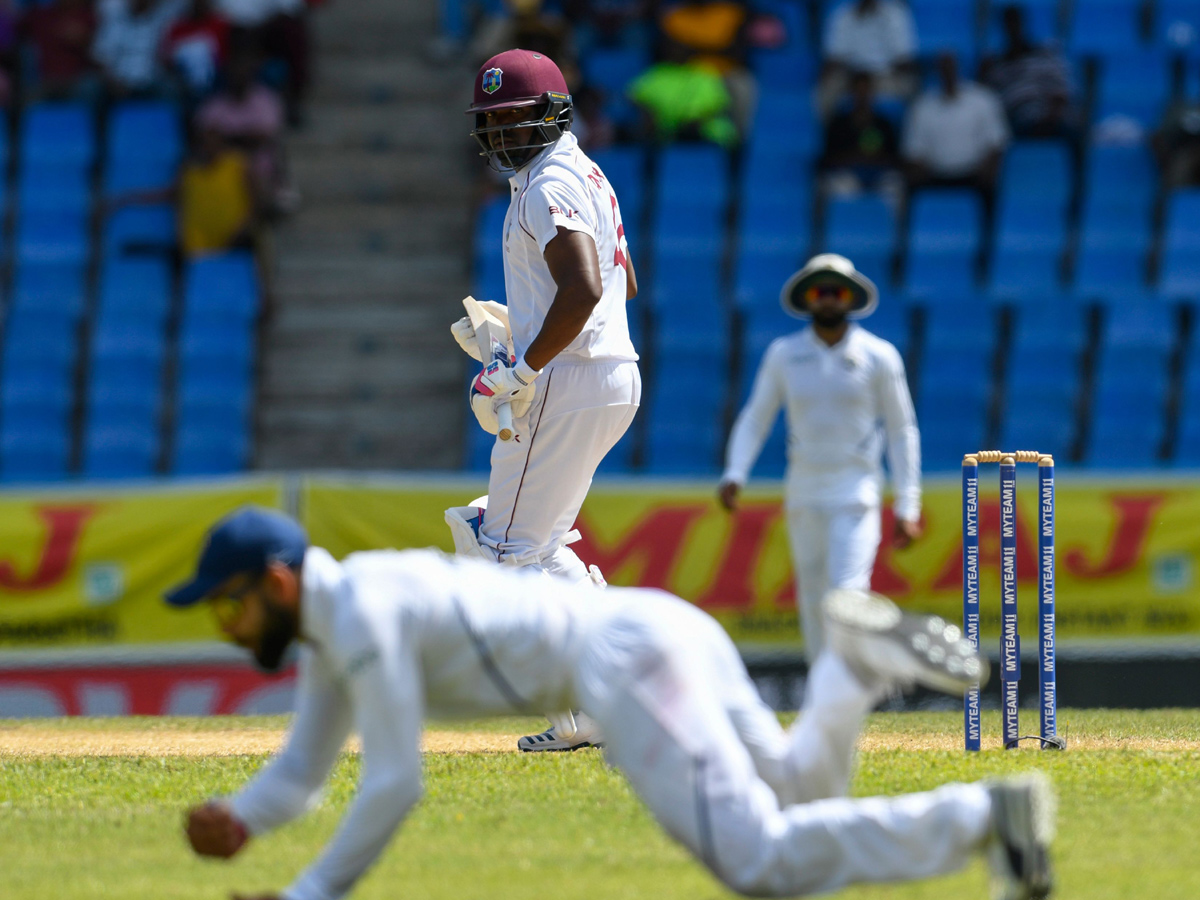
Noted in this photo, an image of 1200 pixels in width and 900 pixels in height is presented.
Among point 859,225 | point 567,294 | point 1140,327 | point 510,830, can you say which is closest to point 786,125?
point 859,225

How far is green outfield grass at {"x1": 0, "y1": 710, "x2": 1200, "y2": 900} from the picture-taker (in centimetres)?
471

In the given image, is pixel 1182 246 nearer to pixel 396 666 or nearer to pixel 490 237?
pixel 490 237

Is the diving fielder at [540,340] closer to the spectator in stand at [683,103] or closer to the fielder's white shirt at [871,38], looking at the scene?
the spectator in stand at [683,103]

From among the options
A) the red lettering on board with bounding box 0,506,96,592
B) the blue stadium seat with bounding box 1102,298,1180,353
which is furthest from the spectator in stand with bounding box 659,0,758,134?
the red lettering on board with bounding box 0,506,96,592

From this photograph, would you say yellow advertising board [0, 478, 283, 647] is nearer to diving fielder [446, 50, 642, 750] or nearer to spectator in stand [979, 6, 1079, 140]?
diving fielder [446, 50, 642, 750]

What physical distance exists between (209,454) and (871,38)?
21.8ft

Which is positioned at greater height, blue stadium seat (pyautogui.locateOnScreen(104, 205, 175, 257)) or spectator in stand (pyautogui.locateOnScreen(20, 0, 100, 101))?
spectator in stand (pyautogui.locateOnScreen(20, 0, 100, 101))

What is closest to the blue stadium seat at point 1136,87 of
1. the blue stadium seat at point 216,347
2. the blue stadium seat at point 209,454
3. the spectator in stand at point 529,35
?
the spectator in stand at point 529,35

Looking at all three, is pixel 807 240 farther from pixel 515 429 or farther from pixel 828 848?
pixel 828 848

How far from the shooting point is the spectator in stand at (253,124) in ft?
48.3

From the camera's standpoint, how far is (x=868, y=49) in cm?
1520

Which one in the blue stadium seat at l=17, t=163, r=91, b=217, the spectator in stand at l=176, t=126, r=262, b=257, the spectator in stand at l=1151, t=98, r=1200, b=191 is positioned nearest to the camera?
the spectator in stand at l=176, t=126, r=262, b=257

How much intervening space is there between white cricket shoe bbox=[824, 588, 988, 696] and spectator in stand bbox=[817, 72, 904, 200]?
35.5ft

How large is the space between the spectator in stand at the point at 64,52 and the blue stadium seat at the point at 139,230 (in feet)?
5.68
